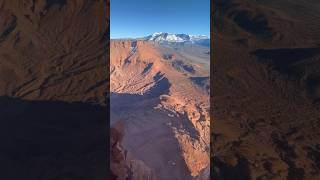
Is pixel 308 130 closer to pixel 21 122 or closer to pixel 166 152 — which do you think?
pixel 21 122

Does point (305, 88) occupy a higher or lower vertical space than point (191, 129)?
higher

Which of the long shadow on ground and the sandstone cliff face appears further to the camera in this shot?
the sandstone cliff face

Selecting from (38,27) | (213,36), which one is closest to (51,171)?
(38,27)

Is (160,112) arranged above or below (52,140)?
below

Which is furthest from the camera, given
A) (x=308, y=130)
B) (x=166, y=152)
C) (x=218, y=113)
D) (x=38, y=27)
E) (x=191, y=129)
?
(x=191, y=129)

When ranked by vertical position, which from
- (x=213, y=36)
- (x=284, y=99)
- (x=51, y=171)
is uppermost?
(x=213, y=36)

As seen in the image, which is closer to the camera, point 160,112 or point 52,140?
point 52,140

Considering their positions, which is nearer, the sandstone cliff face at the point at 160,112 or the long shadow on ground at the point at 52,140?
the long shadow on ground at the point at 52,140

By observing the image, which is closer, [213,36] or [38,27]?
[213,36]
